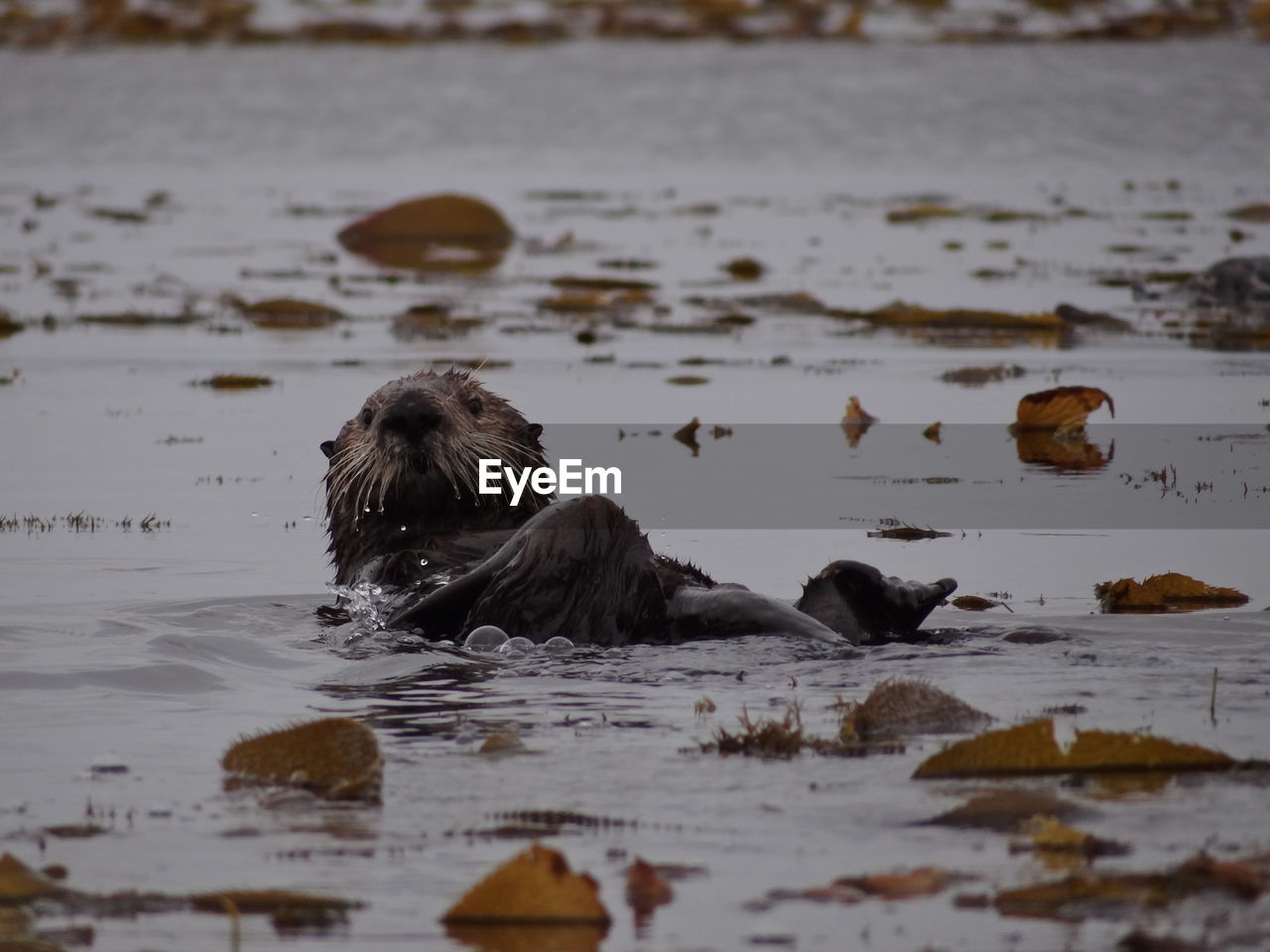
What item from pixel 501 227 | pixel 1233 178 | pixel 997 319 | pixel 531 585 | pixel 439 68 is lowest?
pixel 531 585

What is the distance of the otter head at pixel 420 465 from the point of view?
5844mm

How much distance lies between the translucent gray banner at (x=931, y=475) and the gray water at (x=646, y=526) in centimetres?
4

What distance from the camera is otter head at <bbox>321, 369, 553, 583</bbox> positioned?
5844mm

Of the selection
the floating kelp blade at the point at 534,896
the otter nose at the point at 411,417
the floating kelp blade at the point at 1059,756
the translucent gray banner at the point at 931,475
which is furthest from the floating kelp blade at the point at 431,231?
the floating kelp blade at the point at 534,896

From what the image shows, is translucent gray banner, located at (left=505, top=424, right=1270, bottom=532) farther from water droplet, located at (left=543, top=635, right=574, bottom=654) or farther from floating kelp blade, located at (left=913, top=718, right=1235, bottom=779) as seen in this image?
floating kelp blade, located at (left=913, top=718, right=1235, bottom=779)

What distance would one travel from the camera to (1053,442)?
9.04 m

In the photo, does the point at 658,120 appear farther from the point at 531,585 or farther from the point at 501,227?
the point at 531,585

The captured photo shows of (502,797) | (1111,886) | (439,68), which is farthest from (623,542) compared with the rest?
(439,68)

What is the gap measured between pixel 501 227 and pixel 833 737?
14.8m

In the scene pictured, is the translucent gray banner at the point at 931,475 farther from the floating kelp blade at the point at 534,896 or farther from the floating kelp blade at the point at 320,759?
the floating kelp blade at the point at 534,896

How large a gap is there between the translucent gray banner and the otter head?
137cm

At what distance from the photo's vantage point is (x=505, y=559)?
5.27m

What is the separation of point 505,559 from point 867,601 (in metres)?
1.02

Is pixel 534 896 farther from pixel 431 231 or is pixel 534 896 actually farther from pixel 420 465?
pixel 431 231
